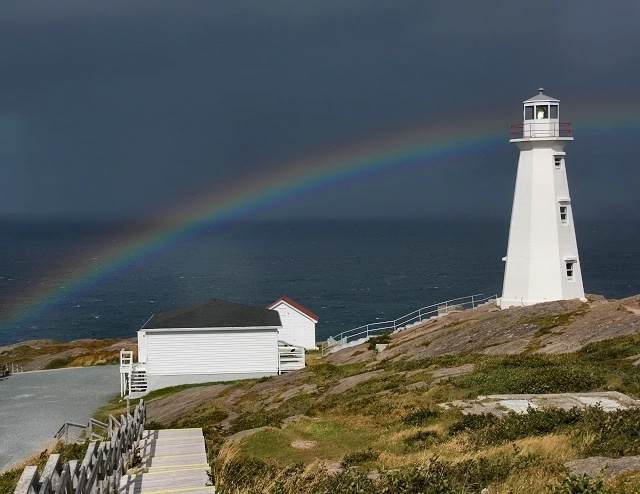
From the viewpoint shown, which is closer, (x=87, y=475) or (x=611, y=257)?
(x=87, y=475)

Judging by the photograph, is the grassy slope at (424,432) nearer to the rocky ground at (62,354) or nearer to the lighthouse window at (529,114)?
the lighthouse window at (529,114)

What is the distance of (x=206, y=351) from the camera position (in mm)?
39469

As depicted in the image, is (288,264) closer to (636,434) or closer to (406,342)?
(406,342)

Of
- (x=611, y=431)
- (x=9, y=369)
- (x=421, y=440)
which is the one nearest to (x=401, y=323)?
(x=9, y=369)

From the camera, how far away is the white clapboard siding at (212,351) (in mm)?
39188

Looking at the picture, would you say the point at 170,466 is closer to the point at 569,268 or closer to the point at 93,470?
the point at 93,470

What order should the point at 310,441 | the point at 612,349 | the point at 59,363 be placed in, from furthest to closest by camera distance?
the point at 59,363
the point at 612,349
the point at 310,441

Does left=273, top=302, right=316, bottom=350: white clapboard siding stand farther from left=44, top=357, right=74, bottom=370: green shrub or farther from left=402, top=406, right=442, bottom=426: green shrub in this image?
left=402, top=406, right=442, bottom=426: green shrub

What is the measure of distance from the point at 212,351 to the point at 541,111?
21317 millimetres

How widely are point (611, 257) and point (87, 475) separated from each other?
7198 inches

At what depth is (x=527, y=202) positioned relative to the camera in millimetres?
39344

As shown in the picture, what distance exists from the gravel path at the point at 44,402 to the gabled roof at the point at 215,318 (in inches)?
167

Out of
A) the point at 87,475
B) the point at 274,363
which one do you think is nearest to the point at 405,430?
the point at 87,475

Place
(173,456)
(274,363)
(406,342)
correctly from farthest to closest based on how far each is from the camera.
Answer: (274,363) < (406,342) < (173,456)
